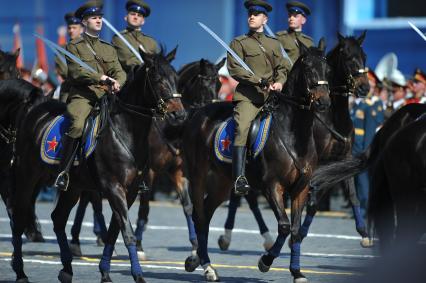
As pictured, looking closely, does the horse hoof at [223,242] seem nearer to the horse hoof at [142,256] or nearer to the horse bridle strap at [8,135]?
the horse hoof at [142,256]

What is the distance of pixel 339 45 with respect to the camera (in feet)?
45.3

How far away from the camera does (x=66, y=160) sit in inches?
437

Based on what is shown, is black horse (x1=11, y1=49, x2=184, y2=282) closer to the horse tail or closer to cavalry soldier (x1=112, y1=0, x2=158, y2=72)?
the horse tail

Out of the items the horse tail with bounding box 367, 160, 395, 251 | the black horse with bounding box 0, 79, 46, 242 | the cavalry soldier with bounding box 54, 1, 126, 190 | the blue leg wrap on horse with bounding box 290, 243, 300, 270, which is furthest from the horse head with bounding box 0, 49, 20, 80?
the horse tail with bounding box 367, 160, 395, 251

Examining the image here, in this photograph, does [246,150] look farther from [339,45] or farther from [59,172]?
[339,45]

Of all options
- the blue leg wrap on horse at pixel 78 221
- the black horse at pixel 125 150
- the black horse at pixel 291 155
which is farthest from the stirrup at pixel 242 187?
the blue leg wrap on horse at pixel 78 221

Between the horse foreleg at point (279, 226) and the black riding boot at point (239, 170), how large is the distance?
11.6 inches

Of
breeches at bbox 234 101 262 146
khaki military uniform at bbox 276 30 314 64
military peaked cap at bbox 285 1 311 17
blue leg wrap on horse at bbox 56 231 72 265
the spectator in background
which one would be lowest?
the spectator in background

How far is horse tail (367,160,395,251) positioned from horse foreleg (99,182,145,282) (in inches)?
90.2

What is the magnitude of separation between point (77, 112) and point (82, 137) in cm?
32

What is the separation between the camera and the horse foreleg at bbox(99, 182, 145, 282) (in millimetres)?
10117

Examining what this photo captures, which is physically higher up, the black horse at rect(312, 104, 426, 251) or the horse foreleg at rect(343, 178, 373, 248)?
the black horse at rect(312, 104, 426, 251)

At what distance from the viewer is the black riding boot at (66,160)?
10.9 meters

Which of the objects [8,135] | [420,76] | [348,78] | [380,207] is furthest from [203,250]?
[420,76]
